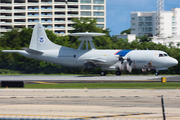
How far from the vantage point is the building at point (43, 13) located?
147375 mm

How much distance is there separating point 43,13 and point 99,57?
336 ft

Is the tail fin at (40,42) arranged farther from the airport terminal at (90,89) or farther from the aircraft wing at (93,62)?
the aircraft wing at (93,62)

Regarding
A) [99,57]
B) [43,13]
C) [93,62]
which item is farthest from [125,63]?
[43,13]

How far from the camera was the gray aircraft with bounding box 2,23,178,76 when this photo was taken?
5109cm

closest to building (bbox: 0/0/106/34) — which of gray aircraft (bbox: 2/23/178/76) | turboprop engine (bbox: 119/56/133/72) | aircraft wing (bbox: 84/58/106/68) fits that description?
gray aircraft (bbox: 2/23/178/76)

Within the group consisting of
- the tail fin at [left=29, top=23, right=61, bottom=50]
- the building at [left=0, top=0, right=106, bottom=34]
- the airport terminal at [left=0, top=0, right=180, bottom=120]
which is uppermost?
the building at [left=0, top=0, right=106, bottom=34]

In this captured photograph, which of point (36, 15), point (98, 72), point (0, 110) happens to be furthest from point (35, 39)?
point (36, 15)

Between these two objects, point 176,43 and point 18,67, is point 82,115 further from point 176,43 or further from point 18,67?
point 176,43

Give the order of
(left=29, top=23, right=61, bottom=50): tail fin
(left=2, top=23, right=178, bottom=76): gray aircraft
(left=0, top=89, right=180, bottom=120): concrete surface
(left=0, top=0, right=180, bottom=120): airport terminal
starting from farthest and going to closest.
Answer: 1. (left=29, top=23, right=61, bottom=50): tail fin
2. (left=2, top=23, right=178, bottom=76): gray aircraft
3. (left=0, top=0, right=180, bottom=120): airport terminal
4. (left=0, top=89, right=180, bottom=120): concrete surface

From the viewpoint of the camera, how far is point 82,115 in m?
16.9

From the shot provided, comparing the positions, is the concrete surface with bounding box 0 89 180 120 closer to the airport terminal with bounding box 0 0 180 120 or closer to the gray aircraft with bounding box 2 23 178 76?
the airport terminal with bounding box 0 0 180 120

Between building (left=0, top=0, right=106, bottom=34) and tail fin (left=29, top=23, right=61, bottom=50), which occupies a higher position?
building (left=0, top=0, right=106, bottom=34)

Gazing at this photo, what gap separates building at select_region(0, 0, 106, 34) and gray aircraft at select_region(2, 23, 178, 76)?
91.5 m

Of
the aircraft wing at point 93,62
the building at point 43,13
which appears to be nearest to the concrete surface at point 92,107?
the aircraft wing at point 93,62
